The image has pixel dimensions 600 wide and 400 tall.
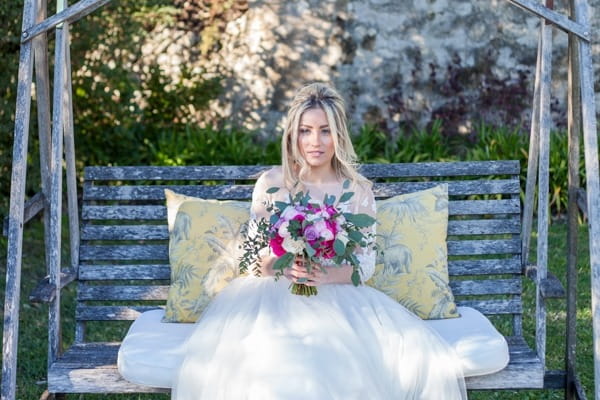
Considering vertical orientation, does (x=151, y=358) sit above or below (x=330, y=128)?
below

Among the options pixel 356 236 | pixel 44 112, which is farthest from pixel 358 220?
pixel 44 112

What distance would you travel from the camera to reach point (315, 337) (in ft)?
11.1

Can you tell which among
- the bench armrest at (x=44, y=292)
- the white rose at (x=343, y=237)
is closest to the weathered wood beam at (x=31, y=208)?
the bench armrest at (x=44, y=292)

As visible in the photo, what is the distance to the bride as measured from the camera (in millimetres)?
3262

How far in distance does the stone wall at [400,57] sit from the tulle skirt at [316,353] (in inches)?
196

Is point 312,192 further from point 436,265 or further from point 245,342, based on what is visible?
point 245,342

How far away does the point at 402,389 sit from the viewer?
3.37 metres

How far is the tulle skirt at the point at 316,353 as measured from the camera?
10.6 ft

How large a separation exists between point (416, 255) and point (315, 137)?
0.66 meters

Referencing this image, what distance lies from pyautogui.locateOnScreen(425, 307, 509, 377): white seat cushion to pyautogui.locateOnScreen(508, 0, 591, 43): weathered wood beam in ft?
3.96

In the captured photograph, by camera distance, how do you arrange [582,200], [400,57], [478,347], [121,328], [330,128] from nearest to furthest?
[478,347] → [330,128] → [582,200] → [121,328] → [400,57]

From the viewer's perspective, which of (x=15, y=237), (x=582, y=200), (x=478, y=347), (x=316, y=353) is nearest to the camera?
(x=316, y=353)

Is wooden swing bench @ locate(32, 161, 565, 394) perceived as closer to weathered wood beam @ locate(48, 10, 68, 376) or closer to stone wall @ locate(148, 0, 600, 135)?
weathered wood beam @ locate(48, 10, 68, 376)

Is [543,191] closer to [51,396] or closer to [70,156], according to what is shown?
[70,156]
